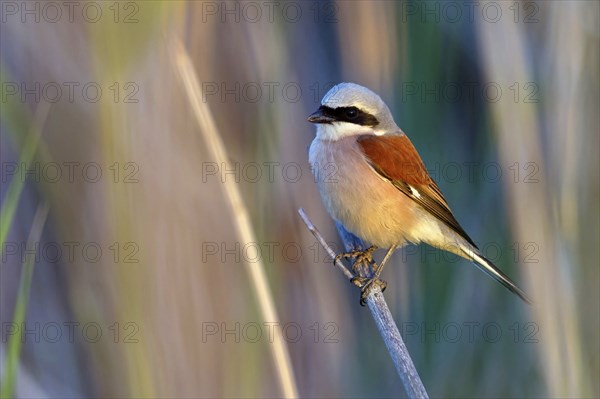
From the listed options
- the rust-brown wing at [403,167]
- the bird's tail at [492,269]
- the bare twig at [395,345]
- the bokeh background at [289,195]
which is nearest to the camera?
the bare twig at [395,345]

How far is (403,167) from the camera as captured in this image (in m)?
2.49

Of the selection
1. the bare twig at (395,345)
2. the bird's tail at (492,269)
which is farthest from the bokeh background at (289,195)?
the bare twig at (395,345)

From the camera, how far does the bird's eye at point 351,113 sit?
244 centimetres

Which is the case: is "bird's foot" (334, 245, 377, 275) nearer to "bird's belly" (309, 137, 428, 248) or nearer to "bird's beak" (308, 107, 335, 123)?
"bird's belly" (309, 137, 428, 248)

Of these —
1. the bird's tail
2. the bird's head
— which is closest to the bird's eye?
the bird's head

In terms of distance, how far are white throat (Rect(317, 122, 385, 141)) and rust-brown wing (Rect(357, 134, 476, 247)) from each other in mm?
28

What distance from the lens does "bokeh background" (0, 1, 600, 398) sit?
84.0 inches

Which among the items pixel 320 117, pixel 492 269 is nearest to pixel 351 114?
pixel 320 117

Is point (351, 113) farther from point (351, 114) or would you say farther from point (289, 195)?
point (289, 195)

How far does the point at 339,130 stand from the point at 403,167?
26 centimetres

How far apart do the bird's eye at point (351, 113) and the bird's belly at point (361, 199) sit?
9 cm

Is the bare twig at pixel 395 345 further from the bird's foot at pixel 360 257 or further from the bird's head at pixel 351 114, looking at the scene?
the bird's head at pixel 351 114

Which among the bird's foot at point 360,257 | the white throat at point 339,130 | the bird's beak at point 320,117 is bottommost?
the bird's foot at point 360,257

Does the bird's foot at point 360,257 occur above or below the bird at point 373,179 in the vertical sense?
below
